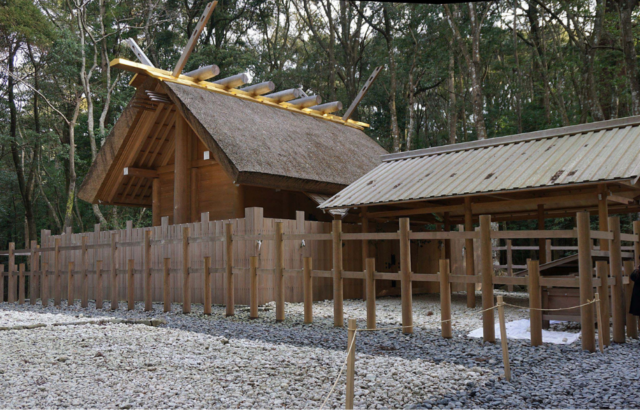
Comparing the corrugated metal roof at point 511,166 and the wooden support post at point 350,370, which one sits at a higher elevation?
the corrugated metal roof at point 511,166

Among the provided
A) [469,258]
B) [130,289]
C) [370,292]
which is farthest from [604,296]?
[130,289]

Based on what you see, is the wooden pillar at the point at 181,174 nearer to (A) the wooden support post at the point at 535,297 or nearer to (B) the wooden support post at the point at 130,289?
(B) the wooden support post at the point at 130,289

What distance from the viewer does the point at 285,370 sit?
207 inches

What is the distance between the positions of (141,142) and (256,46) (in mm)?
18590

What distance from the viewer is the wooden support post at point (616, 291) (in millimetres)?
6961

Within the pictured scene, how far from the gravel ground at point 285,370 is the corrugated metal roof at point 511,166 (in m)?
3.34

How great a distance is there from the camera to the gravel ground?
14.2ft

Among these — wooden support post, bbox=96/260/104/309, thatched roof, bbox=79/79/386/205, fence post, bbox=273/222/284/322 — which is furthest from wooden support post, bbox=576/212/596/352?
wooden support post, bbox=96/260/104/309

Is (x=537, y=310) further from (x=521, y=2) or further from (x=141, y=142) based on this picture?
Answer: (x=521, y=2)

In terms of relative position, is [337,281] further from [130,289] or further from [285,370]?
[130,289]

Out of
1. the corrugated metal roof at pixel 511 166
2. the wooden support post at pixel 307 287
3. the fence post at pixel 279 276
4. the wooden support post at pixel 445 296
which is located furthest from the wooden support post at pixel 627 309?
the fence post at pixel 279 276

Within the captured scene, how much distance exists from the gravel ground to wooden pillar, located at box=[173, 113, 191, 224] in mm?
6494

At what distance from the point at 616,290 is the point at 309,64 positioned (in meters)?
26.4

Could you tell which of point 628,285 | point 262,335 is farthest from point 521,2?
point 262,335
